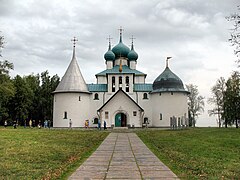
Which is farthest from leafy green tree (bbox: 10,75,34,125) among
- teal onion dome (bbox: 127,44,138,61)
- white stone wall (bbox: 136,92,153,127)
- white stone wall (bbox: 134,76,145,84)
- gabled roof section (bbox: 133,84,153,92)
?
white stone wall (bbox: 136,92,153,127)

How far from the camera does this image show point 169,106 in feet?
149

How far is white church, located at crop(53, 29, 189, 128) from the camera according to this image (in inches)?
1764

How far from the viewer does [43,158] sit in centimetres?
1072

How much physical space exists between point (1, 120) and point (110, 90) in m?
24.6

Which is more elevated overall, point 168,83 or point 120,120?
point 168,83

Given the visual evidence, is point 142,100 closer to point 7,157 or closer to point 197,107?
point 197,107

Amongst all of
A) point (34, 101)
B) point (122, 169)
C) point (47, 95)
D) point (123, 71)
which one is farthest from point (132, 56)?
point (122, 169)

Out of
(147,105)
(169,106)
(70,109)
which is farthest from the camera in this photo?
(147,105)

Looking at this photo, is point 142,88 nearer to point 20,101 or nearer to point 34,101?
point 20,101

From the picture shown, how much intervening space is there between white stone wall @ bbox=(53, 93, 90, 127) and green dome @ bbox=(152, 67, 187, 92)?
1147 centimetres

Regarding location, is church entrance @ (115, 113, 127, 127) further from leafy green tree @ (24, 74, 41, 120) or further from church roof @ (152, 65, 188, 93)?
leafy green tree @ (24, 74, 41, 120)

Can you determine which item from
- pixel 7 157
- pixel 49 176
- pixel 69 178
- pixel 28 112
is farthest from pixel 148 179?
pixel 28 112

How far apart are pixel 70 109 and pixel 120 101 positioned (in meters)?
7.40

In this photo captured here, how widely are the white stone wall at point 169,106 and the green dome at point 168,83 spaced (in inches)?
29.1
